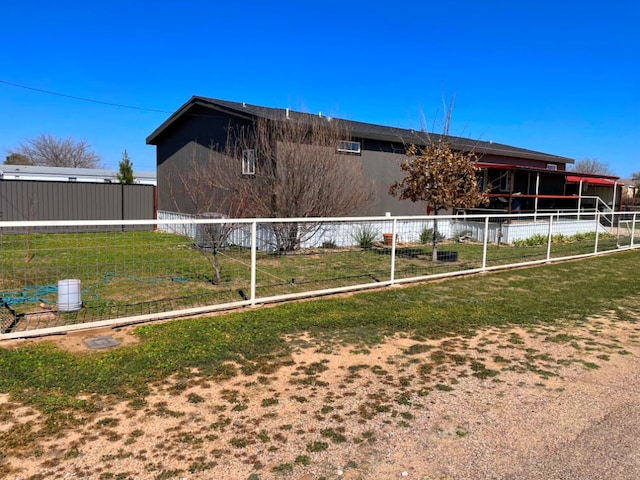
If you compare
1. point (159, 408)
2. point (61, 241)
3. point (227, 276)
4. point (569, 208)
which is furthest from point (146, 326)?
point (569, 208)

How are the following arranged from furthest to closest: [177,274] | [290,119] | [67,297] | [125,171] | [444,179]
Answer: [125,171], [290,119], [444,179], [177,274], [67,297]

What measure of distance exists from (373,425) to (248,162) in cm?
1089

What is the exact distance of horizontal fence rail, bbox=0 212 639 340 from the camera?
5684mm

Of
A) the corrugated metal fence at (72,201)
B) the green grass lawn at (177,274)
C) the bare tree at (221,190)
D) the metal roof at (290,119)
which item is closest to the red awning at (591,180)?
the metal roof at (290,119)

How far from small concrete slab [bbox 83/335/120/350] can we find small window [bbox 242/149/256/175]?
28.4 ft

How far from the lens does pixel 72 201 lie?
1698 cm

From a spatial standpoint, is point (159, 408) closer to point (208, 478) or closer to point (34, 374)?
point (208, 478)

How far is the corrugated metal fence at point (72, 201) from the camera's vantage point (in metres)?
16.0

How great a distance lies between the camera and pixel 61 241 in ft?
41.8

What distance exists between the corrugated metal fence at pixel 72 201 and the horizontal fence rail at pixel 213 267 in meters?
4.74

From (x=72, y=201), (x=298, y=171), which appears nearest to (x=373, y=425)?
(x=298, y=171)

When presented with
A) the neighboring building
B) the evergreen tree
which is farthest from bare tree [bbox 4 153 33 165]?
the evergreen tree

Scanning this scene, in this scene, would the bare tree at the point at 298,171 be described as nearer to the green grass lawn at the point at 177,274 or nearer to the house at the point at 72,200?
the green grass lawn at the point at 177,274

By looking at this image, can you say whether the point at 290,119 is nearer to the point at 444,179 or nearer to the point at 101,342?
the point at 444,179
